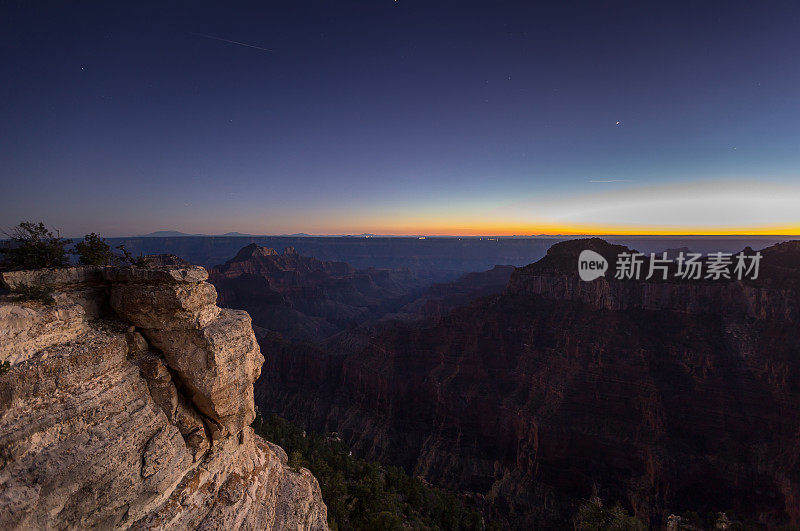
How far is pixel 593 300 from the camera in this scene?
50.8 m

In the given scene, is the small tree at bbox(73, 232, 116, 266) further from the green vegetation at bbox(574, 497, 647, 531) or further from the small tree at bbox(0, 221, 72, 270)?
the green vegetation at bbox(574, 497, 647, 531)

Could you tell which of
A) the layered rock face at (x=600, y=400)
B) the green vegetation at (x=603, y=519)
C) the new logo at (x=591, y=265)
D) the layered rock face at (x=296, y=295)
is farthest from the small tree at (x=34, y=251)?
the layered rock face at (x=296, y=295)

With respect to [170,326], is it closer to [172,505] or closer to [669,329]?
[172,505]

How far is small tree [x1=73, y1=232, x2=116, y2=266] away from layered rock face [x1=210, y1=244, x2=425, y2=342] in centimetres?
8660

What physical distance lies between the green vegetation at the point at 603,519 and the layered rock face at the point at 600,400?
2.70 m

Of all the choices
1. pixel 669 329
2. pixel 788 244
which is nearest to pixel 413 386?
pixel 669 329

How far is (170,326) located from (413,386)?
50555mm

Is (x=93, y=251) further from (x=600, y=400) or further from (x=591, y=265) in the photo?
(x=591, y=265)

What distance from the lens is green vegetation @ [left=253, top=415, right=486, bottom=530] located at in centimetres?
2380

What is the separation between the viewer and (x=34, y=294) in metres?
8.64

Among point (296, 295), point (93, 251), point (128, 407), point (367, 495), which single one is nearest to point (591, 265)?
point (367, 495)

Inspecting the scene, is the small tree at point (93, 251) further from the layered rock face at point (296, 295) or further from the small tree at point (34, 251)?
the layered rock face at point (296, 295)

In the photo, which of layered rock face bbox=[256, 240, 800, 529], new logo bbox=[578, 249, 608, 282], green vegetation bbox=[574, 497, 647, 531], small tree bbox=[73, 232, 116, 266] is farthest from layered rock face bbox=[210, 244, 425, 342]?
small tree bbox=[73, 232, 116, 266]

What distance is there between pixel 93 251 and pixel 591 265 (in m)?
62.2
